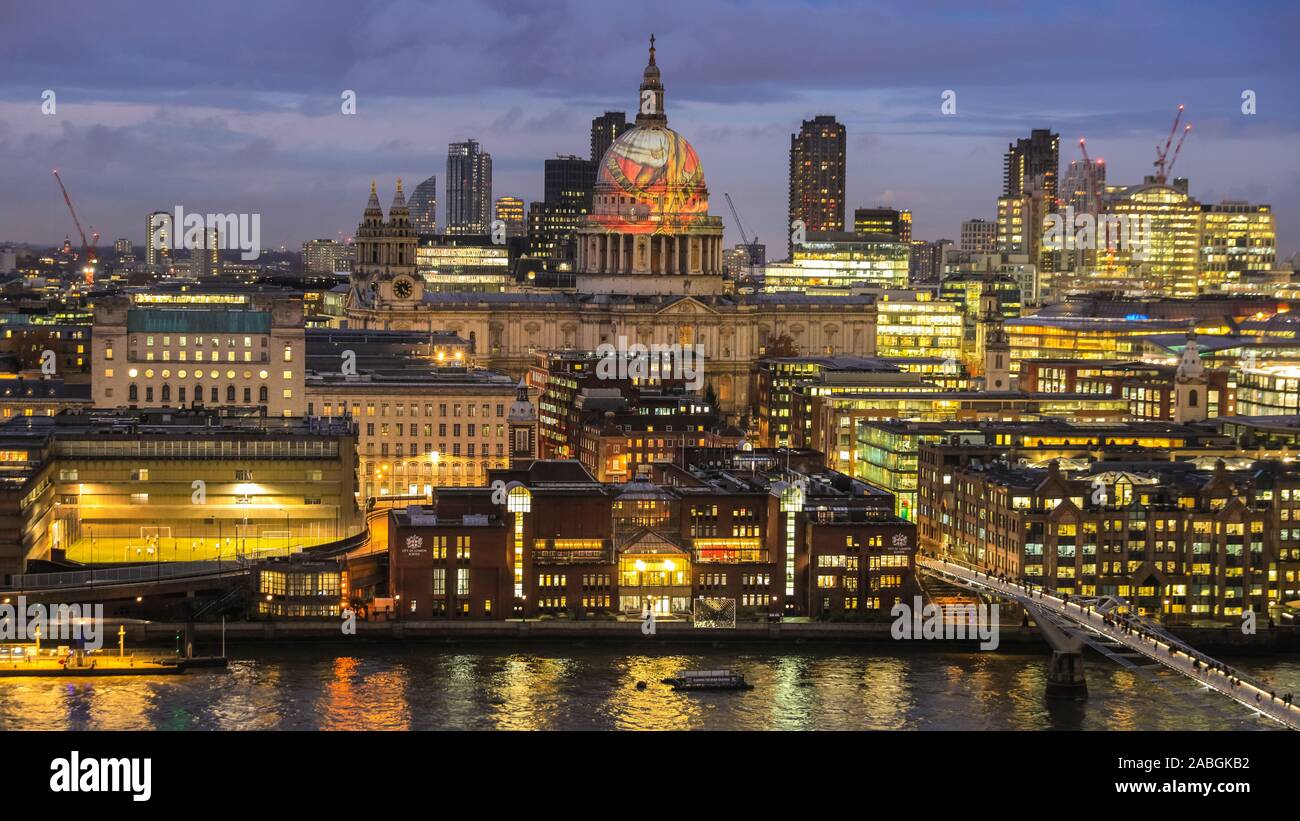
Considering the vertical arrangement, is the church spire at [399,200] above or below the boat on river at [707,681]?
above

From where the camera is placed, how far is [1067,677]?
53.6 metres

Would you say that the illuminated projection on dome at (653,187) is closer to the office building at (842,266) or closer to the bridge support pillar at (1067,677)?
the office building at (842,266)

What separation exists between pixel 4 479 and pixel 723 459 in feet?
75.3

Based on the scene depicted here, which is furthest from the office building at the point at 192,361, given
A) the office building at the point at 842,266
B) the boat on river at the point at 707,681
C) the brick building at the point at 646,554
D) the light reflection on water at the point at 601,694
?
the office building at the point at 842,266

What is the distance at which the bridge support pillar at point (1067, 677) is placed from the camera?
53.2 m

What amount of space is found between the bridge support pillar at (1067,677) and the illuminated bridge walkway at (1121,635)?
0.71m

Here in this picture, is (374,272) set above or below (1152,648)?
above

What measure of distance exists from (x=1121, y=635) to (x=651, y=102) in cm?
6621

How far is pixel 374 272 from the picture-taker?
125 meters

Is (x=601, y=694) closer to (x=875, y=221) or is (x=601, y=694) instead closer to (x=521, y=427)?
(x=521, y=427)

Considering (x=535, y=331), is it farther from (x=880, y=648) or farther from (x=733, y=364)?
(x=880, y=648)

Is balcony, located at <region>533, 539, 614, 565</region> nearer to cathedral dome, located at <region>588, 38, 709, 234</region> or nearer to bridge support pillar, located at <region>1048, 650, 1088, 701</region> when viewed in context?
bridge support pillar, located at <region>1048, 650, 1088, 701</region>

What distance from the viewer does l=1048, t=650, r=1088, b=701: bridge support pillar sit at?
174 ft
